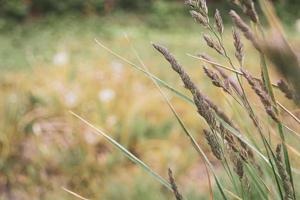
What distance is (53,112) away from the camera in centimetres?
466

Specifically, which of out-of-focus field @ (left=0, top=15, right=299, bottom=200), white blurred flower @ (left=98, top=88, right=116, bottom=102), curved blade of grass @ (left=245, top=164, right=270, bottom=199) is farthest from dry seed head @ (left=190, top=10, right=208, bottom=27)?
white blurred flower @ (left=98, top=88, right=116, bottom=102)

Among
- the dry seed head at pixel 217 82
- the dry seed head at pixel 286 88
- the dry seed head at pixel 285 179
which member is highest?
the dry seed head at pixel 286 88

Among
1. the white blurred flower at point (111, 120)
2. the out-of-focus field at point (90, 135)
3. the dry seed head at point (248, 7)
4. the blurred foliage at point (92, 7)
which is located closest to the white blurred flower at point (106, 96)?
the out-of-focus field at point (90, 135)

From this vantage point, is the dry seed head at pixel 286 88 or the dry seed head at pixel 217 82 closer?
the dry seed head at pixel 286 88

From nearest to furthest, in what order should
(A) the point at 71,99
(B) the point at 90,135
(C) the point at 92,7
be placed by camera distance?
1. (B) the point at 90,135
2. (A) the point at 71,99
3. (C) the point at 92,7

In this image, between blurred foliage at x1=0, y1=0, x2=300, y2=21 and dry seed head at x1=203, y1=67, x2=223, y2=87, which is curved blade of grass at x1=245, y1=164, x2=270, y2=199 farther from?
blurred foliage at x1=0, y1=0, x2=300, y2=21

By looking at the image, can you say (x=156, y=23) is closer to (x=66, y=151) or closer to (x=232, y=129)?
(x=66, y=151)

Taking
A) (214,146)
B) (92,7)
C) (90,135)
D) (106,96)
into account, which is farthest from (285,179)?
(92,7)

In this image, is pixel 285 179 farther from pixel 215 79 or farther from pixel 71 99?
pixel 71 99

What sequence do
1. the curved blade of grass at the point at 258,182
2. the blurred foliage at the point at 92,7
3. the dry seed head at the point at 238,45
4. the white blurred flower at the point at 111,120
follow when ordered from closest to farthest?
the dry seed head at the point at 238,45 → the curved blade of grass at the point at 258,182 → the white blurred flower at the point at 111,120 → the blurred foliage at the point at 92,7

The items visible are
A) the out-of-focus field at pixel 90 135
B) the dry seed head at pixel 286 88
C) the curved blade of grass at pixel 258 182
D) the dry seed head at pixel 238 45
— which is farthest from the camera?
the out-of-focus field at pixel 90 135

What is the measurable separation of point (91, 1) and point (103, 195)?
28.2 feet

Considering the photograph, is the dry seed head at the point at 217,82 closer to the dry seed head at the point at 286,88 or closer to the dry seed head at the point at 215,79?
the dry seed head at the point at 215,79

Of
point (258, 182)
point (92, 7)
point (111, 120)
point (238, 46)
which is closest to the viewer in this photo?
point (238, 46)
